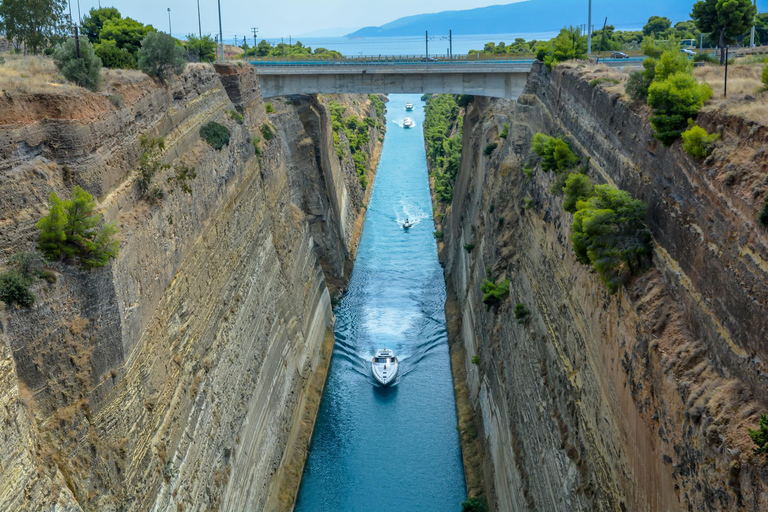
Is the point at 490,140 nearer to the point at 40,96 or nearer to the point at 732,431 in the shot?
the point at 40,96

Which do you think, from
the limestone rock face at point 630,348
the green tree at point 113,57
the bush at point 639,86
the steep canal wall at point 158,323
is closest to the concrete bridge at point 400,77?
the steep canal wall at point 158,323

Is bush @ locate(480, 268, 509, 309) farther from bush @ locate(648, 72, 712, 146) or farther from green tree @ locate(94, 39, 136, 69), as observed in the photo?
green tree @ locate(94, 39, 136, 69)

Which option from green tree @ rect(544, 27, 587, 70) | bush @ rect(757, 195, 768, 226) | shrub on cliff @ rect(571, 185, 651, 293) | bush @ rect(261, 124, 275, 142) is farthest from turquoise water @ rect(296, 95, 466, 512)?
bush @ rect(757, 195, 768, 226)

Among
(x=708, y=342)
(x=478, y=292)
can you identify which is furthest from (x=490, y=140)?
(x=708, y=342)

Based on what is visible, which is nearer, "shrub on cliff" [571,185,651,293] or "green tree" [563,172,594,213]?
"shrub on cliff" [571,185,651,293]

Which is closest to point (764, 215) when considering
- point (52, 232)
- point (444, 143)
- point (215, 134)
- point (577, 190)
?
point (577, 190)

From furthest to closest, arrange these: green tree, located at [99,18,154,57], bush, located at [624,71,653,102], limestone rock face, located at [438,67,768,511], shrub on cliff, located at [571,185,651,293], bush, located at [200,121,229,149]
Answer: green tree, located at [99,18,154,57]
bush, located at [200,121,229,149]
bush, located at [624,71,653,102]
shrub on cliff, located at [571,185,651,293]
limestone rock face, located at [438,67,768,511]

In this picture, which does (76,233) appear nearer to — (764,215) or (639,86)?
(764,215)
